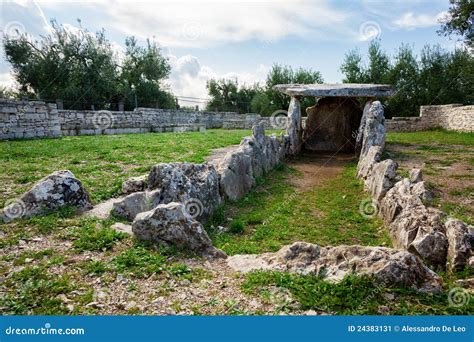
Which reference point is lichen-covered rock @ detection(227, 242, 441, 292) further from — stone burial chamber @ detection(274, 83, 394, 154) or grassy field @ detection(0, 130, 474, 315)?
stone burial chamber @ detection(274, 83, 394, 154)

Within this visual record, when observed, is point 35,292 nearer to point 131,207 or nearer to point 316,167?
point 131,207

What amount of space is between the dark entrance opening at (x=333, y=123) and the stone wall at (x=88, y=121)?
311 cm

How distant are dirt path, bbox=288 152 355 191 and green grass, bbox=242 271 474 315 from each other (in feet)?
19.3

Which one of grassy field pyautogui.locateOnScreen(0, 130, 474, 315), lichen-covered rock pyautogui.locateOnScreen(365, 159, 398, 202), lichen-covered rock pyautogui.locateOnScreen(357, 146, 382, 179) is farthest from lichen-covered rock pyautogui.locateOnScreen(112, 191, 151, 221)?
lichen-covered rock pyautogui.locateOnScreen(357, 146, 382, 179)

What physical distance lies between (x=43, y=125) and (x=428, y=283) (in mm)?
16763

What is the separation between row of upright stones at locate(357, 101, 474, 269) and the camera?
420cm

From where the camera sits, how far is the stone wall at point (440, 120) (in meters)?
20.1

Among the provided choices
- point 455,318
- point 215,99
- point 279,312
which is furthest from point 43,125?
point 215,99

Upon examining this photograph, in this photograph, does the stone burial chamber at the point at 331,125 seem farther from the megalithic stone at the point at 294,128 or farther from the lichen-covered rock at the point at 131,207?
the lichen-covered rock at the point at 131,207

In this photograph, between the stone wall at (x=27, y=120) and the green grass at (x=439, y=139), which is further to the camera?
the green grass at (x=439, y=139)

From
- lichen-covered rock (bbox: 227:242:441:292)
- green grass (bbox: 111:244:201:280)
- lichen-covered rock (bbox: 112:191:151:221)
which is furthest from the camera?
lichen-covered rock (bbox: 112:191:151:221)

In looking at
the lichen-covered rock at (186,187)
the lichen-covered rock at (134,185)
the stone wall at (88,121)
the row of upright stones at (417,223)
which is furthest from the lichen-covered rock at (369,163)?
the stone wall at (88,121)

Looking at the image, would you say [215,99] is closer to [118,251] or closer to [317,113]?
[317,113]

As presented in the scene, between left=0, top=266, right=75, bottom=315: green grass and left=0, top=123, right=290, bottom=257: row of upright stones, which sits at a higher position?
left=0, top=123, right=290, bottom=257: row of upright stones
